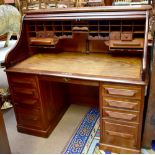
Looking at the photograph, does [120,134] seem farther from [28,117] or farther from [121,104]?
[28,117]

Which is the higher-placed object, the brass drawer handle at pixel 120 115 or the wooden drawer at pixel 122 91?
the wooden drawer at pixel 122 91

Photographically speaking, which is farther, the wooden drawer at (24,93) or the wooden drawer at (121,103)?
the wooden drawer at (24,93)

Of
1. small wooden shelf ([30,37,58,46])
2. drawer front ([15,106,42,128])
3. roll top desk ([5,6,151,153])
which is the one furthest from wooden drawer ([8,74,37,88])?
small wooden shelf ([30,37,58,46])

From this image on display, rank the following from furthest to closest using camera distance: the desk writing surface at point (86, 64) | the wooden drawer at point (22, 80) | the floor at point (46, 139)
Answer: the floor at point (46, 139)
the wooden drawer at point (22, 80)
the desk writing surface at point (86, 64)

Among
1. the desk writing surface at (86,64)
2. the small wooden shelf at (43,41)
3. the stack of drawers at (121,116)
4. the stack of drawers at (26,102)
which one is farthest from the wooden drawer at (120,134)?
the small wooden shelf at (43,41)

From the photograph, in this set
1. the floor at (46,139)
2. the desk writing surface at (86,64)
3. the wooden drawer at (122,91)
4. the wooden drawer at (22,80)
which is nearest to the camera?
the wooden drawer at (122,91)

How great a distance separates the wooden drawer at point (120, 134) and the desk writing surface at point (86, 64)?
0.42 meters

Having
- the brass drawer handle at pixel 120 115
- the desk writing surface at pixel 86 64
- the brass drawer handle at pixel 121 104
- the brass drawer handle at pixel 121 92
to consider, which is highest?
the desk writing surface at pixel 86 64

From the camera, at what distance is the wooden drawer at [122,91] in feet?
4.65

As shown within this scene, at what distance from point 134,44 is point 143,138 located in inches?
32.0

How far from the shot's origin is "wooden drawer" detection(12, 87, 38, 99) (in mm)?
1758

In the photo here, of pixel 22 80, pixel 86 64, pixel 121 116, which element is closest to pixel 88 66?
pixel 86 64

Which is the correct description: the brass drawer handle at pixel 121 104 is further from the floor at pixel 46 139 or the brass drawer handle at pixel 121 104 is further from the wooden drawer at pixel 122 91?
the floor at pixel 46 139

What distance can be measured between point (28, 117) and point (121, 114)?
0.92 metres
